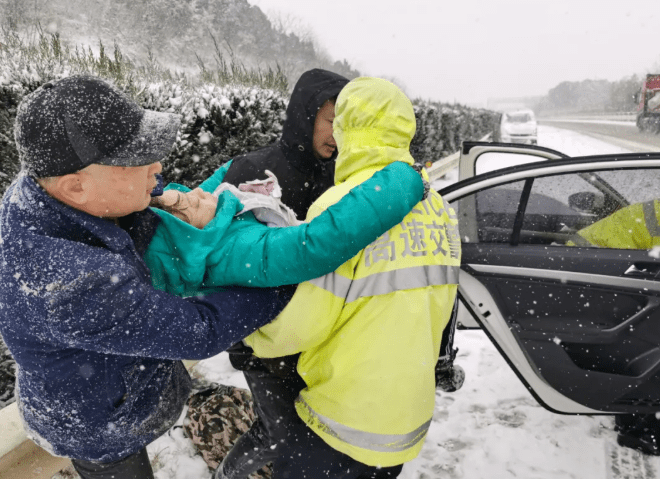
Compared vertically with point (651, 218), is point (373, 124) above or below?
above

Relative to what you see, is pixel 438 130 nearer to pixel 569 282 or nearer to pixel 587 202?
pixel 587 202

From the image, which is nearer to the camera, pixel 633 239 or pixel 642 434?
pixel 633 239

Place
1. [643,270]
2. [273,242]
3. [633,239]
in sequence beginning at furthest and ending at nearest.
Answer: [633,239] → [643,270] → [273,242]

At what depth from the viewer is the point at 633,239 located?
231 cm

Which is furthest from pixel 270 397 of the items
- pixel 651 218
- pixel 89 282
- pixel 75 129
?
pixel 651 218

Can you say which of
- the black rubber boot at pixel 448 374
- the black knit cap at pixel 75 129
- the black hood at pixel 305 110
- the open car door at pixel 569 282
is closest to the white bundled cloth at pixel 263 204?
the black knit cap at pixel 75 129

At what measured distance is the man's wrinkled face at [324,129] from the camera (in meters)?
2.50

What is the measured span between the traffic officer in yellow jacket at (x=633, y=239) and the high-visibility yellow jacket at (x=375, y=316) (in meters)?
1.36

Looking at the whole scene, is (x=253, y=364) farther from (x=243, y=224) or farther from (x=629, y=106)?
(x=629, y=106)

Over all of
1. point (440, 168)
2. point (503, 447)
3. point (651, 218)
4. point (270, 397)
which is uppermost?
point (651, 218)

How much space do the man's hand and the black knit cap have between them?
26 cm

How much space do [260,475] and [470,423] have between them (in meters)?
1.33

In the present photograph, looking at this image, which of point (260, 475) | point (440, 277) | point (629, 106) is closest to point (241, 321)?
point (440, 277)

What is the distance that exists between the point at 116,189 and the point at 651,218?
2453 mm
